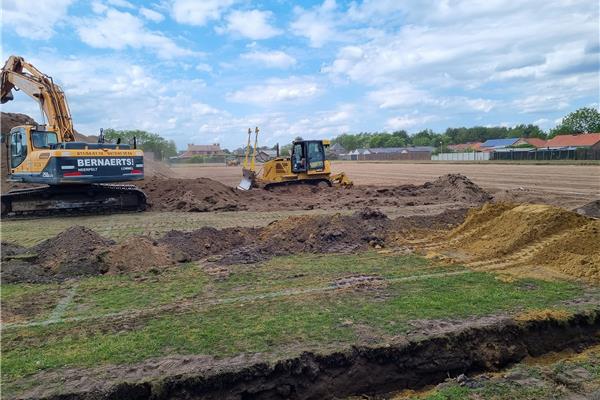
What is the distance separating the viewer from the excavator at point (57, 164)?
14.1m

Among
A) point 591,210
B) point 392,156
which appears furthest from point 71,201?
A: point 392,156

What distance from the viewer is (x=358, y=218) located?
10039 mm

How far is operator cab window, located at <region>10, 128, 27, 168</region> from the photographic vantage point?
48.5 feet

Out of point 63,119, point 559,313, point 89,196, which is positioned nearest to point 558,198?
point 559,313

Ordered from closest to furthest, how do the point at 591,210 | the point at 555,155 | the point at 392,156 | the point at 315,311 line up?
the point at 315,311 → the point at 591,210 → the point at 555,155 → the point at 392,156

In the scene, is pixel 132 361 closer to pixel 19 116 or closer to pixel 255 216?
pixel 255 216

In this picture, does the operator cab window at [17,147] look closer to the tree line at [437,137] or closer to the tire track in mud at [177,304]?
the tire track in mud at [177,304]

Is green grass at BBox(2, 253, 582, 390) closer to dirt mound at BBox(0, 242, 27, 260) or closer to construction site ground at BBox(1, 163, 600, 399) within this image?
construction site ground at BBox(1, 163, 600, 399)

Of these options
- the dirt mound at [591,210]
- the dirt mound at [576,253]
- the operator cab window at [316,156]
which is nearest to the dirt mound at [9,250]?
the dirt mound at [576,253]

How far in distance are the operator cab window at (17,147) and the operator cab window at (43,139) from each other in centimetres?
33

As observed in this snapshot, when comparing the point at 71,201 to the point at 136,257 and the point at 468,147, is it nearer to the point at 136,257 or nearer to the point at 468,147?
the point at 136,257

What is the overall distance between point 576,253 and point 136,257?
7.04 meters

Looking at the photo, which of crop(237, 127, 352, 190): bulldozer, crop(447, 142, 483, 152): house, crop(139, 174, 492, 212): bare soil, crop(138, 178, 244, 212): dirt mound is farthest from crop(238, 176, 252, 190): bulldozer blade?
crop(447, 142, 483, 152): house

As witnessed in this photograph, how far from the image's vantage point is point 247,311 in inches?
206
